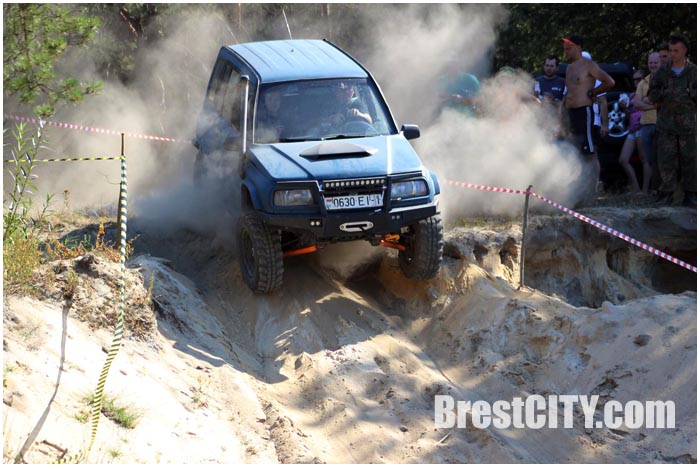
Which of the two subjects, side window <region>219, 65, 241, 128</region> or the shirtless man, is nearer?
side window <region>219, 65, 241, 128</region>

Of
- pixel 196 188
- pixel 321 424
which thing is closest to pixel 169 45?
pixel 196 188

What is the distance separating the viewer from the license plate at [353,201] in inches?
327

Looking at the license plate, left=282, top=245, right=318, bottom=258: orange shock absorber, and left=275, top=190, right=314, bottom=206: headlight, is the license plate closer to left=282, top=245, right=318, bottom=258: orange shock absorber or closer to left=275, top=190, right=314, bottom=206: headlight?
left=275, top=190, right=314, bottom=206: headlight

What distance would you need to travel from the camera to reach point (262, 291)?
347 inches

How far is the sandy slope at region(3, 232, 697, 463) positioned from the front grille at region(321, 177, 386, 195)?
4.33 feet

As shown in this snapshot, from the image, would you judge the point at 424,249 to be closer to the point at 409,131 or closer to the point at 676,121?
the point at 409,131

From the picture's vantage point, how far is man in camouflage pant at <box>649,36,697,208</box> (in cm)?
1211

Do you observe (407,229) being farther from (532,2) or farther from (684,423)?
(532,2)

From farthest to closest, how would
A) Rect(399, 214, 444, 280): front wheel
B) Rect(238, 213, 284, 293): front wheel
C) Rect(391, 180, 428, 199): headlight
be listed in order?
Rect(399, 214, 444, 280): front wheel → Rect(238, 213, 284, 293): front wheel → Rect(391, 180, 428, 199): headlight

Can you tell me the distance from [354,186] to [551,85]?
20.9 ft

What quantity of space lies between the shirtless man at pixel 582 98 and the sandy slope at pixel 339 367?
12.0 feet

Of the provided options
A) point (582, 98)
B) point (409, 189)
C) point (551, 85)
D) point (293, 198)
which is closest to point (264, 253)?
point (293, 198)

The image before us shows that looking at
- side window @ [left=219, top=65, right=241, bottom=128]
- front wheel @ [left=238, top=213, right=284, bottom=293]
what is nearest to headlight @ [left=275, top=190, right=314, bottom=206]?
front wheel @ [left=238, top=213, right=284, bottom=293]

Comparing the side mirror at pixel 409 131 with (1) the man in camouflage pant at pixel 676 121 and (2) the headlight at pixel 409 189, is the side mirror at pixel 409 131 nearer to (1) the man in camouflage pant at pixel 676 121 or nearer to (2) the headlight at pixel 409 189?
(2) the headlight at pixel 409 189
